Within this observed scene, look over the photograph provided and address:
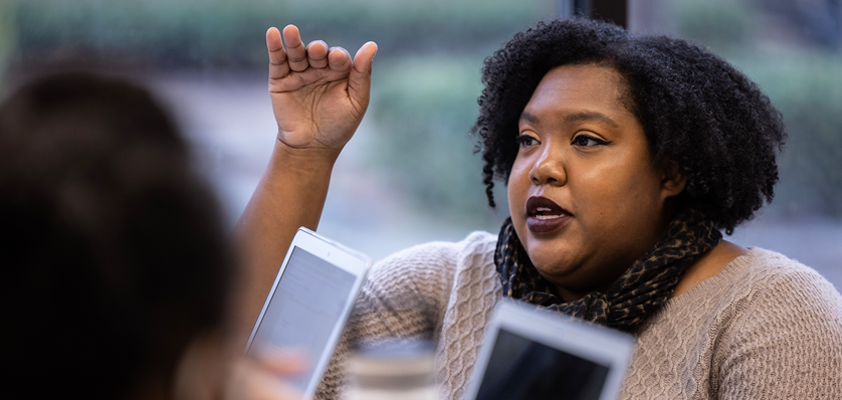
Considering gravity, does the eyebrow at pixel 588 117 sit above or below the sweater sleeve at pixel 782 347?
above

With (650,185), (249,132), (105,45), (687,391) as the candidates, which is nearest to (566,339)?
(687,391)

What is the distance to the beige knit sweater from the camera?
102cm

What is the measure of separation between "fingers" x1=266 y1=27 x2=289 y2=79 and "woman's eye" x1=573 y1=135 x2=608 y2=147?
0.53m

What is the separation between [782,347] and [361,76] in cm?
80

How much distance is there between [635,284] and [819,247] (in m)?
1.05

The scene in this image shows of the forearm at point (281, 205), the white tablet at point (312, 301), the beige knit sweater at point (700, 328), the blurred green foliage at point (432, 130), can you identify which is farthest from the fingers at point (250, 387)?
the blurred green foliage at point (432, 130)

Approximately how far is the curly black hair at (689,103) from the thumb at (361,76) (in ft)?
1.22

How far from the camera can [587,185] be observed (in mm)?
1187

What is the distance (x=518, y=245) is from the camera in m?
1.35

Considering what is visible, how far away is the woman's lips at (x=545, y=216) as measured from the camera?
121 centimetres

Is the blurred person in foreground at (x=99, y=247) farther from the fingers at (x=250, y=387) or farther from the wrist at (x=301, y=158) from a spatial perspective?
the wrist at (x=301, y=158)

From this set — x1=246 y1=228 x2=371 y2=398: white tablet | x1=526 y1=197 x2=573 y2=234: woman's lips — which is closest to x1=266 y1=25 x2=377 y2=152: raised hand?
x1=246 y1=228 x2=371 y2=398: white tablet

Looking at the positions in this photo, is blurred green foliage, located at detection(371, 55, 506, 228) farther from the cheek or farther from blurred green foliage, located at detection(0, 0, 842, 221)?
the cheek

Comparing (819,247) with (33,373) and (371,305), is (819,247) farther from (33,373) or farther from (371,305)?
(33,373)
